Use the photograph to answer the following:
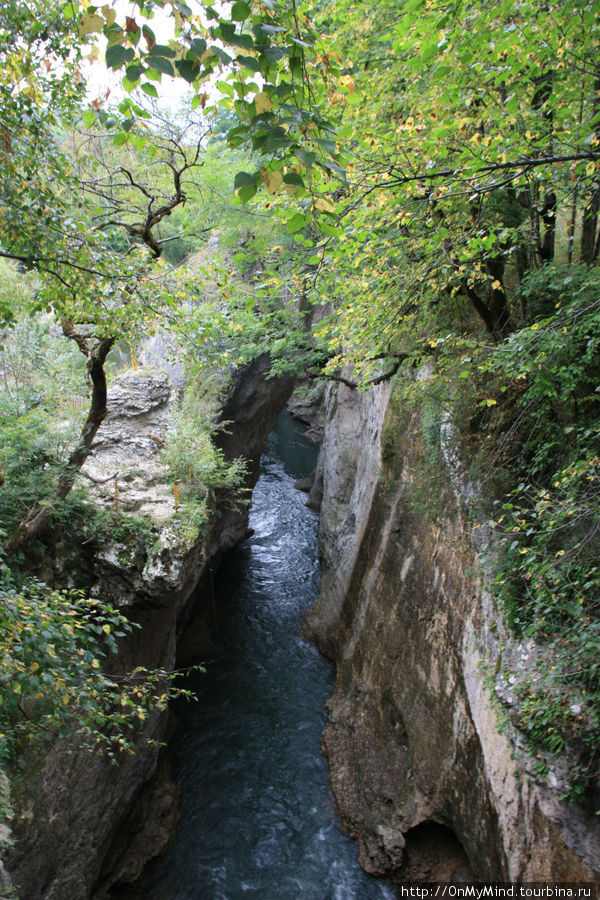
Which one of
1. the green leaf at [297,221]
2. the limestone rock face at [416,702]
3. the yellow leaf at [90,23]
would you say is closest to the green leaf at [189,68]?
the yellow leaf at [90,23]

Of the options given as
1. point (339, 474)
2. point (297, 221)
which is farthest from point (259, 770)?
point (297, 221)

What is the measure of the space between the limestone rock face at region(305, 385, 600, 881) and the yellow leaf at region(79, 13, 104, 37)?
594 centimetres

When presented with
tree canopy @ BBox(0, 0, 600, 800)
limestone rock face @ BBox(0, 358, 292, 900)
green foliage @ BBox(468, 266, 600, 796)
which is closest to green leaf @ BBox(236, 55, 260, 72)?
tree canopy @ BBox(0, 0, 600, 800)

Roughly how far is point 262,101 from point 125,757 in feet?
28.7

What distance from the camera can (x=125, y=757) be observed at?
756 cm

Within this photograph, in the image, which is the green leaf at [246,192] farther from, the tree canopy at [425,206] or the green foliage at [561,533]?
the green foliage at [561,533]

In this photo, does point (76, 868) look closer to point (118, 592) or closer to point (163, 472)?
point (118, 592)

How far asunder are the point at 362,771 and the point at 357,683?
1617 millimetres

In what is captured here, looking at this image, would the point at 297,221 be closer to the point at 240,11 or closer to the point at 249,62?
the point at 249,62

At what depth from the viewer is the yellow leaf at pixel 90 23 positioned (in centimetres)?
187

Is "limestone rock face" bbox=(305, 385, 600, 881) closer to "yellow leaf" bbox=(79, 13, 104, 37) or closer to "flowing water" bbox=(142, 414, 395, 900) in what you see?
"flowing water" bbox=(142, 414, 395, 900)

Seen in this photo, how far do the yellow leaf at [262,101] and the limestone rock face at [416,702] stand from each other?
5403mm

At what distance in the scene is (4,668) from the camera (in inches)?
Result: 139

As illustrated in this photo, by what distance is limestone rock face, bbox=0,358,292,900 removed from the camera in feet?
19.4
